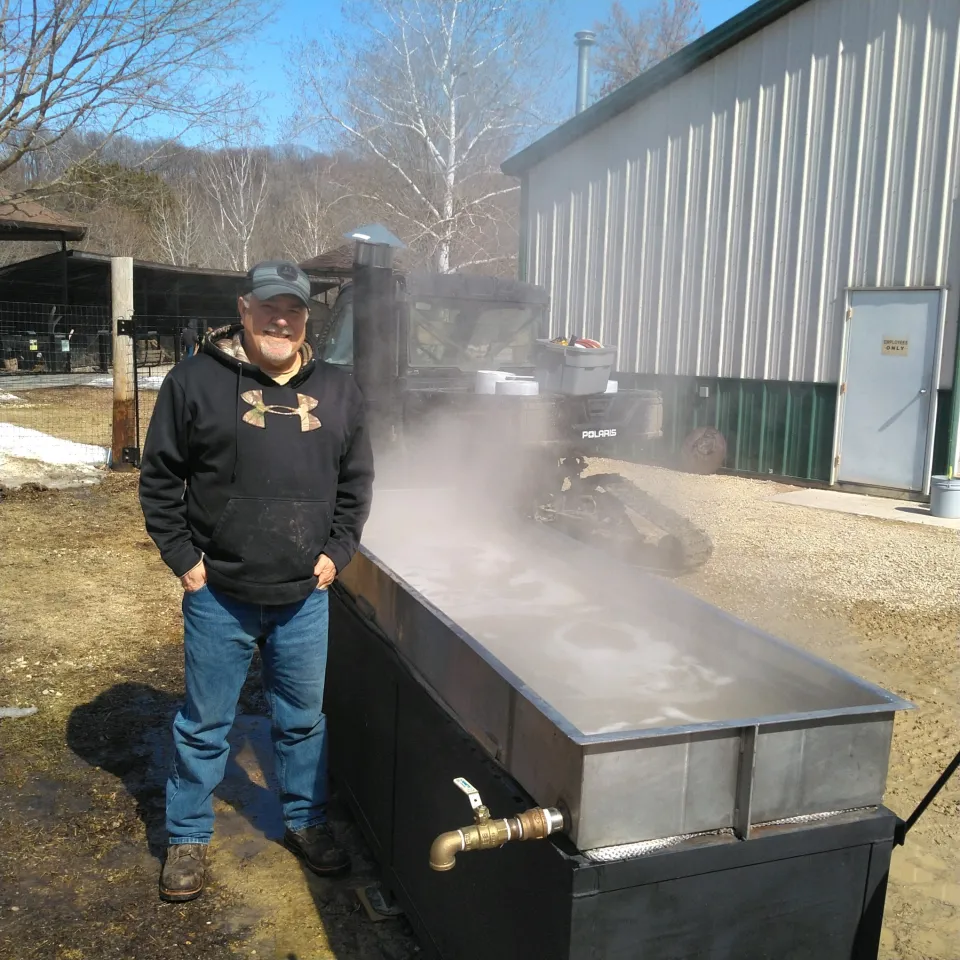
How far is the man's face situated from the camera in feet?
7.55

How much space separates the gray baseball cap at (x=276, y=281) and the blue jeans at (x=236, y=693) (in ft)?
2.63

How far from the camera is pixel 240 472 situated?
7.45 ft

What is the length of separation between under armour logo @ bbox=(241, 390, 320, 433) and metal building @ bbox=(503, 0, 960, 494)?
7.80m

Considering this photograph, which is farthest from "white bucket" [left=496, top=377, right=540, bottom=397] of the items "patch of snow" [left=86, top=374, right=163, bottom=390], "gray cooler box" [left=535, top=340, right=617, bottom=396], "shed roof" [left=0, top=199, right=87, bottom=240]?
"patch of snow" [left=86, top=374, right=163, bottom=390]

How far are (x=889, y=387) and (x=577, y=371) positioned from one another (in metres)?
4.55

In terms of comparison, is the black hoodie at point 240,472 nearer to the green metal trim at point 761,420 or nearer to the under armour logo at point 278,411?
the under armour logo at point 278,411

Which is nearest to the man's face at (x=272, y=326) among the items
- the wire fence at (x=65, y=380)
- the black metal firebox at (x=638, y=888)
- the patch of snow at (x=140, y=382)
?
the black metal firebox at (x=638, y=888)

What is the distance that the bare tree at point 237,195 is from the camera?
93.6 feet

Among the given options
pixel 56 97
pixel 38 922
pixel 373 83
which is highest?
pixel 373 83

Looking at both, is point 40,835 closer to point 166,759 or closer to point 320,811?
point 166,759

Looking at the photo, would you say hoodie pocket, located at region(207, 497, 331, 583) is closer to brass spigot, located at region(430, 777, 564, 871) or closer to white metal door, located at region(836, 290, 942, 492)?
Result: brass spigot, located at region(430, 777, 564, 871)

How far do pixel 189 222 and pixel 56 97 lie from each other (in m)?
26.3

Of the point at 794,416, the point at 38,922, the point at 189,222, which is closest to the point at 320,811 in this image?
the point at 38,922

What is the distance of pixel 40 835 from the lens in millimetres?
2746
